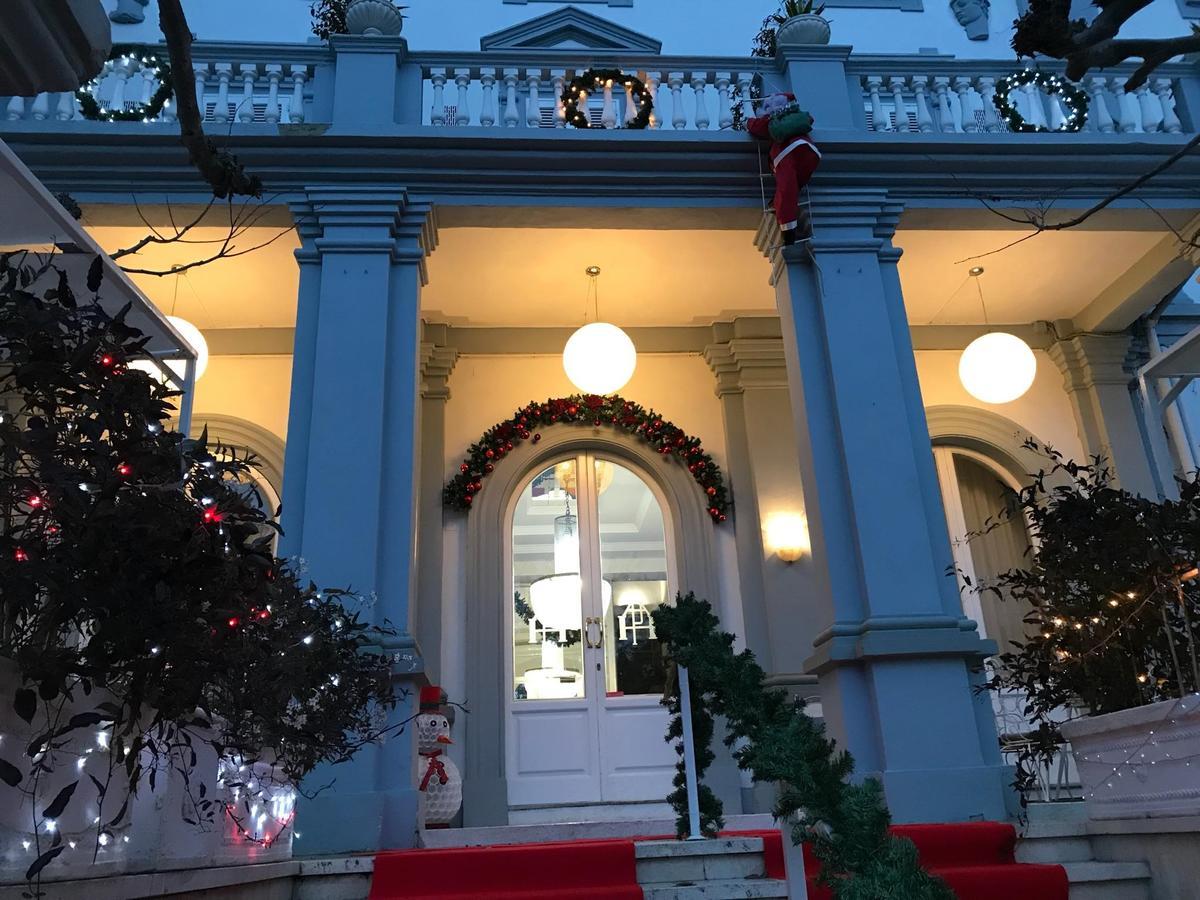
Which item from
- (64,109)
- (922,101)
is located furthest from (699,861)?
(64,109)

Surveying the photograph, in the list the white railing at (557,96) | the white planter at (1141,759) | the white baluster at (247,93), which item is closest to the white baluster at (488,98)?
the white railing at (557,96)

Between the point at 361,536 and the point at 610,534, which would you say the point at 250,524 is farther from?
the point at 610,534

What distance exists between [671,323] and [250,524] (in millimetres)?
6115

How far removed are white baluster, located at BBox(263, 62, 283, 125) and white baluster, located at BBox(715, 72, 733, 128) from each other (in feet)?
9.37

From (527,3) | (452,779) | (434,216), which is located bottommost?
(452,779)

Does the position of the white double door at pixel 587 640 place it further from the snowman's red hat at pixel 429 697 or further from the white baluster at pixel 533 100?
the white baluster at pixel 533 100

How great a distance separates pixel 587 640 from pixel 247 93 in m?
4.40

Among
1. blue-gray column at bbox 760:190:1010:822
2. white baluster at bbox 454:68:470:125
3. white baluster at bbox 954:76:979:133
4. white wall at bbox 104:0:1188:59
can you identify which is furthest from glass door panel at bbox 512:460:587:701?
white wall at bbox 104:0:1188:59

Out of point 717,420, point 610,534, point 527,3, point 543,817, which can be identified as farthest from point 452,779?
point 527,3

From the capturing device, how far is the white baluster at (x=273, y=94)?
6.21 m

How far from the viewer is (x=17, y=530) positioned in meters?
1.89

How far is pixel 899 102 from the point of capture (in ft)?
21.8

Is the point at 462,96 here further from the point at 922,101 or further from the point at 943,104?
the point at 943,104

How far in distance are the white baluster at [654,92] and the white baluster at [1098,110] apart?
9.58ft
